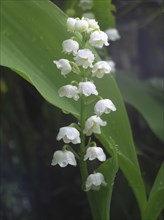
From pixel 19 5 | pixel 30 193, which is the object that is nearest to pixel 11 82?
pixel 30 193

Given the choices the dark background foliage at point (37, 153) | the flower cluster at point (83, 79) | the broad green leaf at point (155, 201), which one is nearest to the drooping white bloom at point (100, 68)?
the flower cluster at point (83, 79)

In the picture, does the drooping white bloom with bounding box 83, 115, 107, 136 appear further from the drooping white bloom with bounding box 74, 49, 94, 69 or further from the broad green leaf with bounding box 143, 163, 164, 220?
the broad green leaf with bounding box 143, 163, 164, 220

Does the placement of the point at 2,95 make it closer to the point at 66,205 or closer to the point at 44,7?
the point at 66,205

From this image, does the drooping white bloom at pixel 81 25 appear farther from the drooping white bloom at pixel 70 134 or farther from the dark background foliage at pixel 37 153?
the dark background foliage at pixel 37 153

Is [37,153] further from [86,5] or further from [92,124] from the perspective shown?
[92,124]

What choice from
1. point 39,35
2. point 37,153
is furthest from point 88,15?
point 37,153

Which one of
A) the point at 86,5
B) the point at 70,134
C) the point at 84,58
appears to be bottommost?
the point at 70,134
